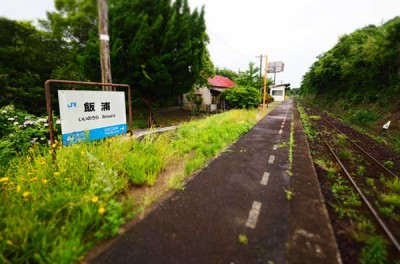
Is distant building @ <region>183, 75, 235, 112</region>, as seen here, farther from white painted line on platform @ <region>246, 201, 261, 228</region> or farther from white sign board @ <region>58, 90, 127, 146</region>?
white painted line on platform @ <region>246, 201, 261, 228</region>

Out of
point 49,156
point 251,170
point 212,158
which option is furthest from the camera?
point 212,158

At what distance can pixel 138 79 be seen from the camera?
36.5ft

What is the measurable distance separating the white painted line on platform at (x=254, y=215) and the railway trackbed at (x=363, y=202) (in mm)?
1123

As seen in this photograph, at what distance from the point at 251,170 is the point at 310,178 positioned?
1341 millimetres

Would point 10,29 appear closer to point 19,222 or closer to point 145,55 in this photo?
point 145,55

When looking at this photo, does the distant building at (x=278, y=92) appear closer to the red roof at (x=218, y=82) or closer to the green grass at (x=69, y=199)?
the red roof at (x=218, y=82)

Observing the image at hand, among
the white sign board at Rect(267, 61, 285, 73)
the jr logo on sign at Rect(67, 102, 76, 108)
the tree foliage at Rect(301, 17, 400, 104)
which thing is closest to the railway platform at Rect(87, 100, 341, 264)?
the jr logo on sign at Rect(67, 102, 76, 108)

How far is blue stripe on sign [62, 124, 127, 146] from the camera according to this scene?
4.00 meters

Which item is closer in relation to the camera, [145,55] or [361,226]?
[361,226]

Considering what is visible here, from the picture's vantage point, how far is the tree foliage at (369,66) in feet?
46.7

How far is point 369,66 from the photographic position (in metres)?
18.5

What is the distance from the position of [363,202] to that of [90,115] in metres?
5.99

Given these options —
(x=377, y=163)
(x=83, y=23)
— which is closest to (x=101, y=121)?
(x=377, y=163)

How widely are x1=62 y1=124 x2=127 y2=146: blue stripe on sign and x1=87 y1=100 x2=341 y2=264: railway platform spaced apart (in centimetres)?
230
